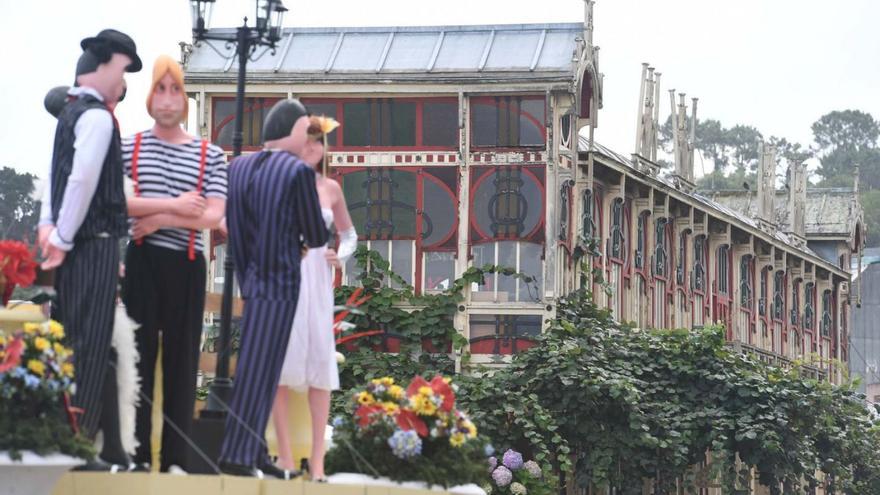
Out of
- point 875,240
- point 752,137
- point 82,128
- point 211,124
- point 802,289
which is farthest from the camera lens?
point 752,137

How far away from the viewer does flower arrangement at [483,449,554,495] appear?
92.8 feet

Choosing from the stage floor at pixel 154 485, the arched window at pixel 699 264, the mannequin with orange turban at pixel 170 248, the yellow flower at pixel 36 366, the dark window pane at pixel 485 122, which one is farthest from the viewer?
the arched window at pixel 699 264

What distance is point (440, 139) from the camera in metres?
32.9

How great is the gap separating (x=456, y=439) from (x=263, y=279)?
1536 mm

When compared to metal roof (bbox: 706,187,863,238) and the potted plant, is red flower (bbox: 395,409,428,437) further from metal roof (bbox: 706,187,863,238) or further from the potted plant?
metal roof (bbox: 706,187,863,238)

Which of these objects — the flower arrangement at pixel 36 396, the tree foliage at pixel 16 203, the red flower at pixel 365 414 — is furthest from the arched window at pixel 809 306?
the flower arrangement at pixel 36 396

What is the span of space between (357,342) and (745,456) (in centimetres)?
591

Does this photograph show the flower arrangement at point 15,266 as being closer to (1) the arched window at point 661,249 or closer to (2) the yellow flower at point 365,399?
(2) the yellow flower at point 365,399

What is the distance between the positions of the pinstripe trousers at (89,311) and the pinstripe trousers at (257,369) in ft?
3.03

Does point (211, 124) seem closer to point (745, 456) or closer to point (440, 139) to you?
point (440, 139)


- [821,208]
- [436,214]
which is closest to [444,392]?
[436,214]

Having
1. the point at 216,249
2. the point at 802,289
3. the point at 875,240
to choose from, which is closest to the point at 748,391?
the point at 216,249

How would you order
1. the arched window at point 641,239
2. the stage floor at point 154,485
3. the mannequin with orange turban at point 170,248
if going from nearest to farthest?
the stage floor at point 154,485, the mannequin with orange turban at point 170,248, the arched window at point 641,239

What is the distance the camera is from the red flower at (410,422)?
40.7ft
